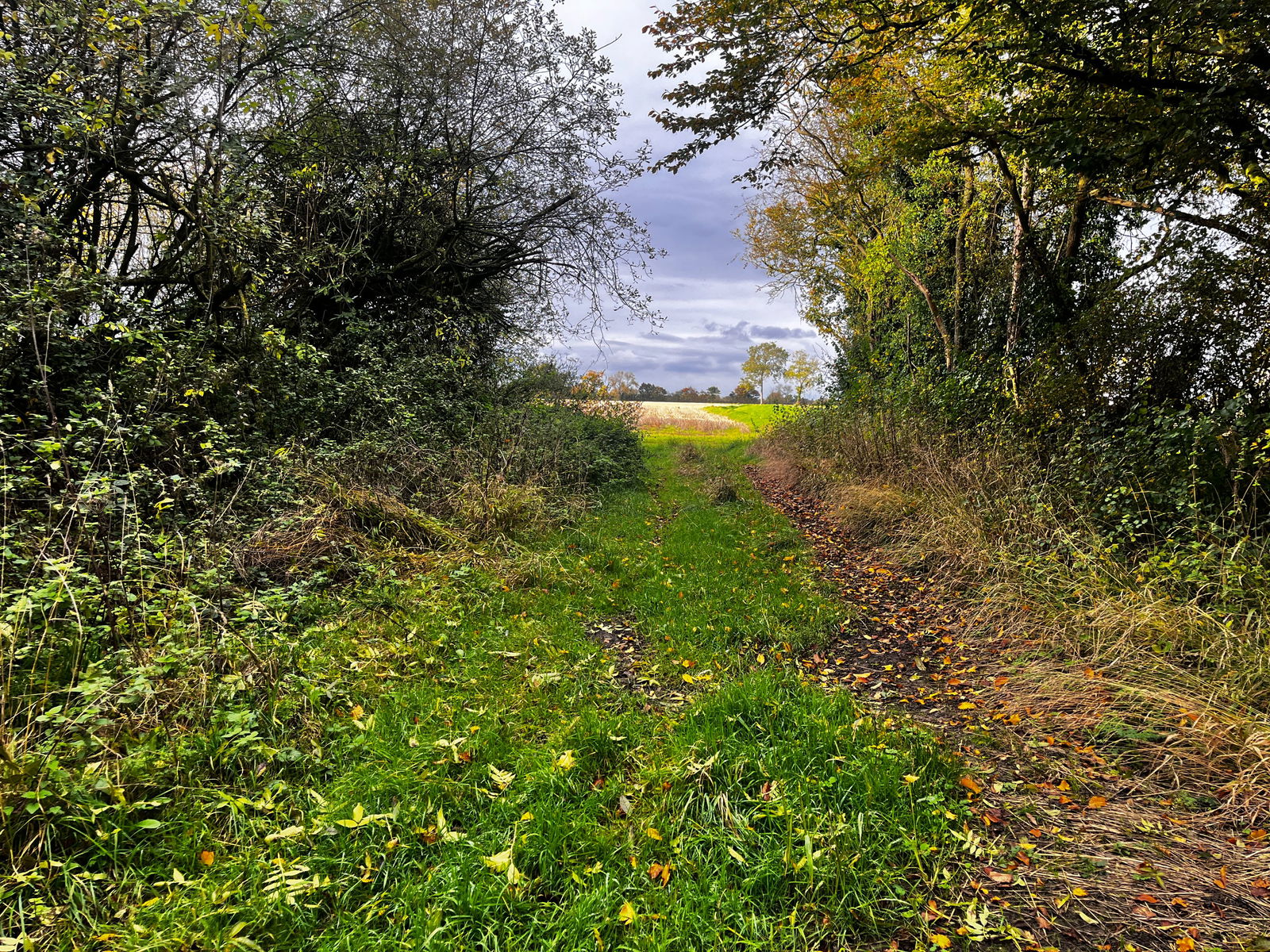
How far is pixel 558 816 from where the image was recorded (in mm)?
2508

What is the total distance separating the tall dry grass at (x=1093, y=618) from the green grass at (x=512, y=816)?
54.7 inches

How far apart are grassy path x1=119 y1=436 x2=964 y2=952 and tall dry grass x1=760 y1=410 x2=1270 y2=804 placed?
140 centimetres

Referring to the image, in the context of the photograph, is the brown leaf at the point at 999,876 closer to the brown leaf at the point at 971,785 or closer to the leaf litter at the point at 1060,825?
the leaf litter at the point at 1060,825

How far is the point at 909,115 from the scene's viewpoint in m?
6.48

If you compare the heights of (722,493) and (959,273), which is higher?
(959,273)

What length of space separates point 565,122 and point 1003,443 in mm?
8690

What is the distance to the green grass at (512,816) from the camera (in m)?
2.01

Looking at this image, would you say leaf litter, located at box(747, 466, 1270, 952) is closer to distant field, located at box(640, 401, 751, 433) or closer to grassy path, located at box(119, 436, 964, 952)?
grassy path, located at box(119, 436, 964, 952)

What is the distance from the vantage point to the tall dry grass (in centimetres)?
290

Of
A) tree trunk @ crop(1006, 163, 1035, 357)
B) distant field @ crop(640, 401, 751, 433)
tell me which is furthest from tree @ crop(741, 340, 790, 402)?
tree trunk @ crop(1006, 163, 1035, 357)

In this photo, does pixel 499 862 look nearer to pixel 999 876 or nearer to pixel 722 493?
pixel 999 876

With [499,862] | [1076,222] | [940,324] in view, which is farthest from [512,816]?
[940,324]

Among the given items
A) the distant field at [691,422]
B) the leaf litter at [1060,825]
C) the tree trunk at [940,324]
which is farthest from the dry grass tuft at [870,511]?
the distant field at [691,422]

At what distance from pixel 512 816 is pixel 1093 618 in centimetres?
448
